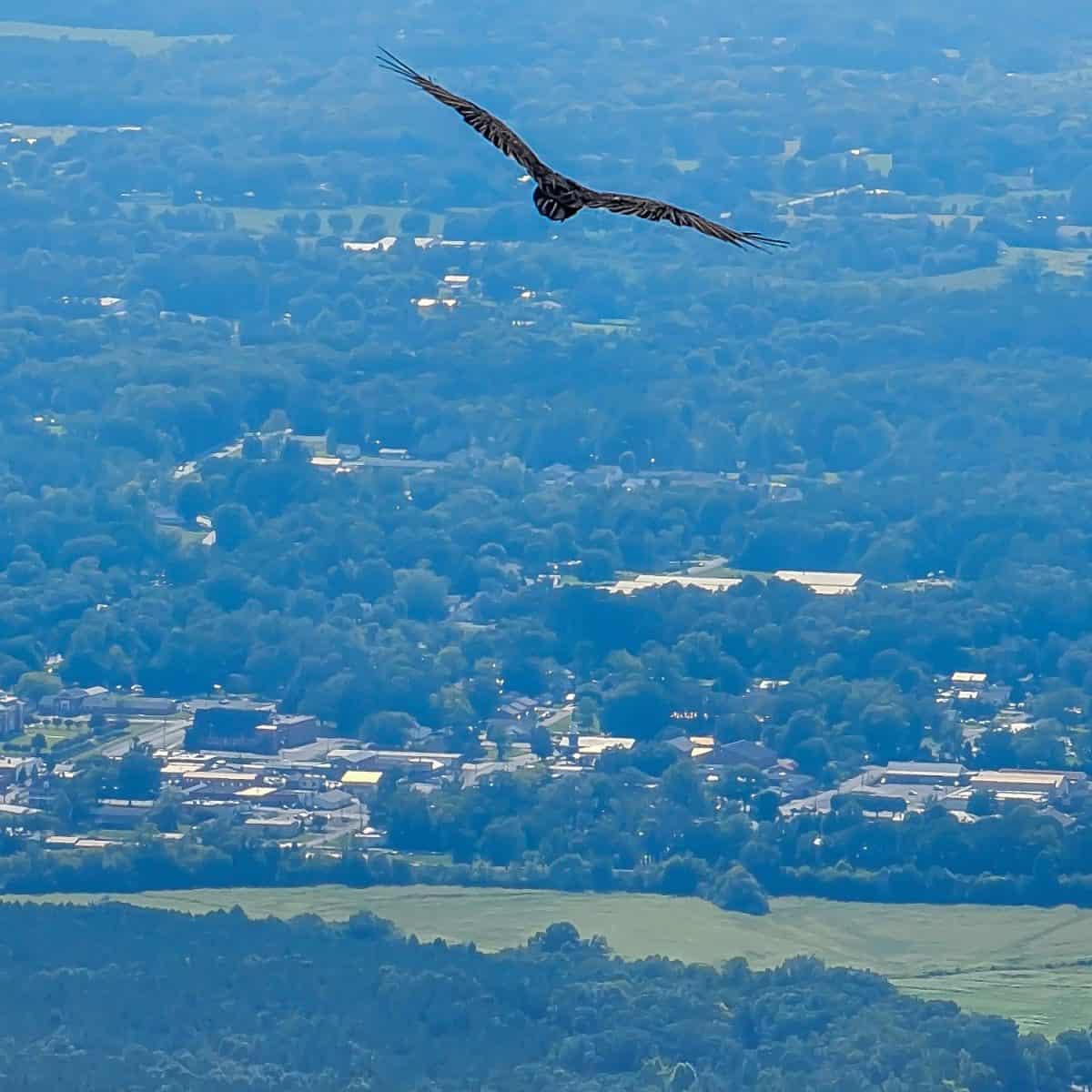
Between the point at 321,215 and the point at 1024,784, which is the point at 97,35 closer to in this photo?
the point at 321,215

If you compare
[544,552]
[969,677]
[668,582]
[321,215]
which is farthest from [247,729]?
[321,215]

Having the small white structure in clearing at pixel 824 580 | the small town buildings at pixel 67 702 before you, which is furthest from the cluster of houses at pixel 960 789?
the small white structure in clearing at pixel 824 580

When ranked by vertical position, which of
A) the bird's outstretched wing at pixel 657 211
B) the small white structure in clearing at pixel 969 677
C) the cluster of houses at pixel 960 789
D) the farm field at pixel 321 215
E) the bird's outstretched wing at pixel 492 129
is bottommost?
the bird's outstretched wing at pixel 657 211

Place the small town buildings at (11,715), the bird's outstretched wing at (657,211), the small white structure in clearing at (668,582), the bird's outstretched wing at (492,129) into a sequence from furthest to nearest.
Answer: the small white structure in clearing at (668,582)
the small town buildings at (11,715)
the bird's outstretched wing at (492,129)
the bird's outstretched wing at (657,211)

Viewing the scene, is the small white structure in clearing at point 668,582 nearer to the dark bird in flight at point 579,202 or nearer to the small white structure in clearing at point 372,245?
the small white structure in clearing at point 372,245

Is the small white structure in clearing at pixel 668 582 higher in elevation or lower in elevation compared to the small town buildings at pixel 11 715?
higher

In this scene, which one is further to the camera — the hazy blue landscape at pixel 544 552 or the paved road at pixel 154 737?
the paved road at pixel 154 737

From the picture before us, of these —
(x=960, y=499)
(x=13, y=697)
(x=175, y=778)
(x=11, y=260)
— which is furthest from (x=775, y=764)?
(x=11, y=260)

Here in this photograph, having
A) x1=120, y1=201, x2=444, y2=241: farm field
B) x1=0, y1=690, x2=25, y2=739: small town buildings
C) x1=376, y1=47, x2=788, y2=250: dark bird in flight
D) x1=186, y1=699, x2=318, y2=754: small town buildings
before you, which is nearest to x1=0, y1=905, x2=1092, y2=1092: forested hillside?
x1=186, y1=699, x2=318, y2=754: small town buildings
